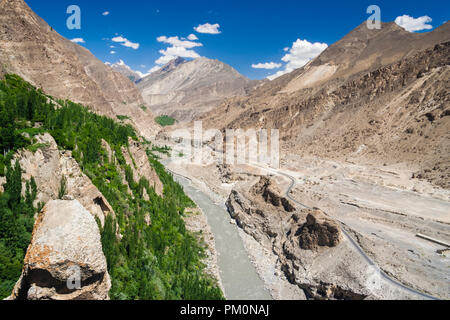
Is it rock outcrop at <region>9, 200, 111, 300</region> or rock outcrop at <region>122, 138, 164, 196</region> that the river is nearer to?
rock outcrop at <region>122, 138, 164, 196</region>

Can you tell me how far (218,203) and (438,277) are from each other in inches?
1146

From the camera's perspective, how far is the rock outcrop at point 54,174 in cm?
1289

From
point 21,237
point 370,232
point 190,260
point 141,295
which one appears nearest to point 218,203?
point 190,260

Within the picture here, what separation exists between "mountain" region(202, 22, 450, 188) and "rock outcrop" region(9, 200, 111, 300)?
45.1 meters

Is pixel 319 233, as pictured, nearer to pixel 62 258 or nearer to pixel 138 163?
pixel 138 163

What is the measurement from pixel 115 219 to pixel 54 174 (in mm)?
4819

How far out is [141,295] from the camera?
49.2 feet

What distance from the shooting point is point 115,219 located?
1700 centimetres

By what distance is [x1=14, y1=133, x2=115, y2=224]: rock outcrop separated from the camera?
12891 millimetres

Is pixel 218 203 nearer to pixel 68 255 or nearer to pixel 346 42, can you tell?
pixel 68 255

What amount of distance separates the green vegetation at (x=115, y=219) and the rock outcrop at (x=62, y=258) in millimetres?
2644

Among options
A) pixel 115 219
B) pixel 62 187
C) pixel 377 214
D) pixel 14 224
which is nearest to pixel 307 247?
pixel 377 214
